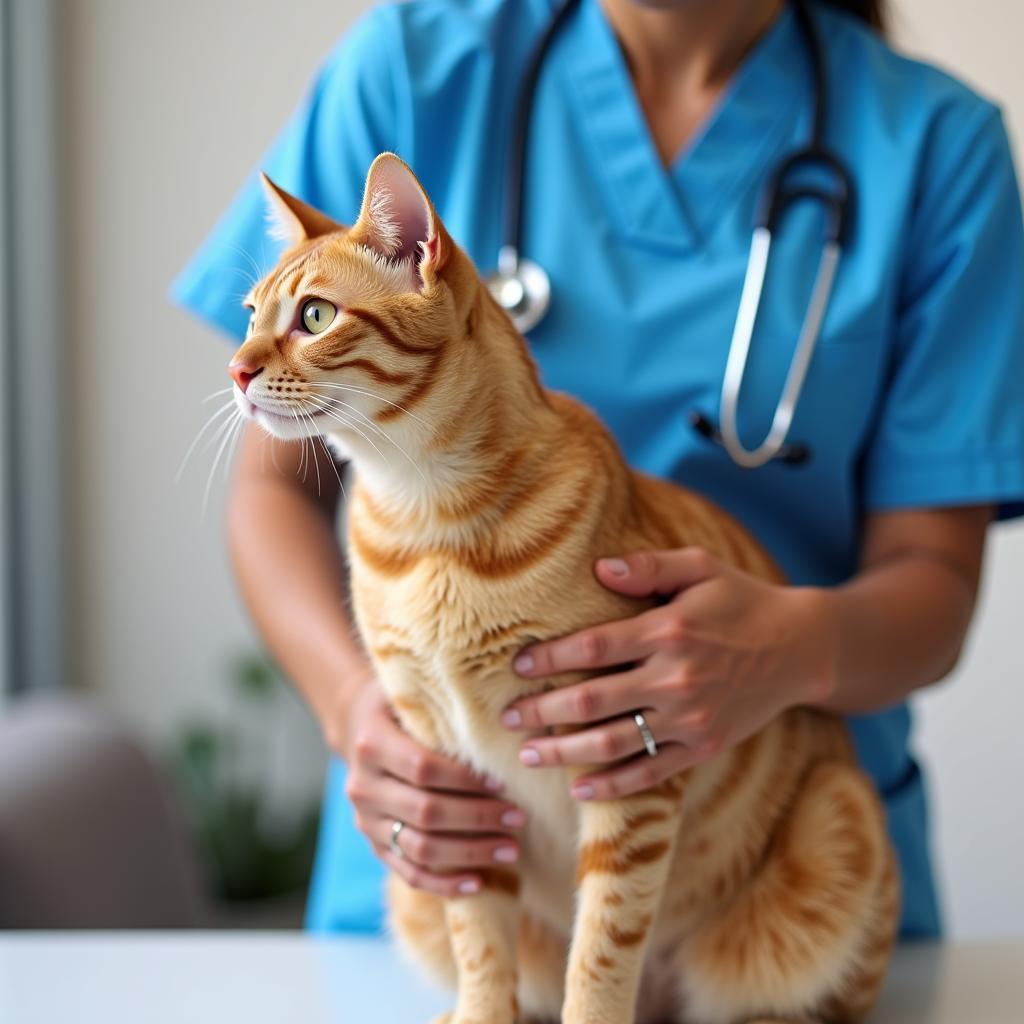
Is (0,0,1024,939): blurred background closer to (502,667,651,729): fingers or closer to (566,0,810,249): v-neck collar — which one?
(566,0,810,249): v-neck collar

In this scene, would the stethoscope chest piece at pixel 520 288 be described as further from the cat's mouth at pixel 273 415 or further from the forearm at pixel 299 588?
the cat's mouth at pixel 273 415

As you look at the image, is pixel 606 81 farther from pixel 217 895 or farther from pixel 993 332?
pixel 217 895

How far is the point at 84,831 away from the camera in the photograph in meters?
1.64

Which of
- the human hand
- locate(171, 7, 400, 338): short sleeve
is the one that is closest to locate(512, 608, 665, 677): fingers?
the human hand

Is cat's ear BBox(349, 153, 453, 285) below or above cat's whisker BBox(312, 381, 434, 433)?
above

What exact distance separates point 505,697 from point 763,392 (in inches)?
15.8

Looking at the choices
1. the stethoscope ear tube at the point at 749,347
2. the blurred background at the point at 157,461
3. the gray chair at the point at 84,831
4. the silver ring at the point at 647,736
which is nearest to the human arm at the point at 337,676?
the silver ring at the point at 647,736

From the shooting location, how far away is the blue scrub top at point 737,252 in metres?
0.99

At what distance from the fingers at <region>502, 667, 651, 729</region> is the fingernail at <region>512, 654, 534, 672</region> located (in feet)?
0.07

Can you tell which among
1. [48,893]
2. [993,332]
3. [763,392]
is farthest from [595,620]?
[48,893]

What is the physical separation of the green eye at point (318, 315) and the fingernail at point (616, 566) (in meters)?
0.22

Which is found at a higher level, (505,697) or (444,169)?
(444,169)

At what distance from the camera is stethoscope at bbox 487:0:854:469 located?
3.14 feet

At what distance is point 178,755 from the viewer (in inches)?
96.7
